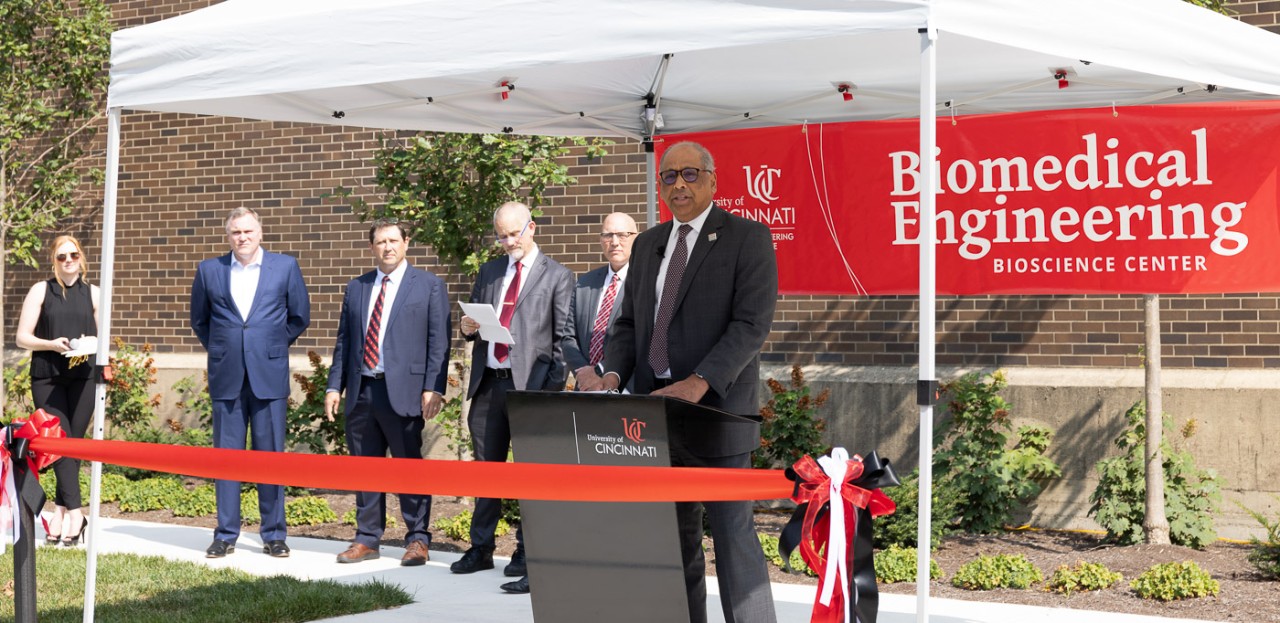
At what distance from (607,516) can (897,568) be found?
3206mm

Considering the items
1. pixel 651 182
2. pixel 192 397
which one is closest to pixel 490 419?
→ pixel 651 182

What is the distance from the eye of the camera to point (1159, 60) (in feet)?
16.2

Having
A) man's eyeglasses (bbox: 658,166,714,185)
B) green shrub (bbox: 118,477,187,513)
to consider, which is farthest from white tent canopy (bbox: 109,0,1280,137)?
green shrub (bbox: 118,477,187,513)

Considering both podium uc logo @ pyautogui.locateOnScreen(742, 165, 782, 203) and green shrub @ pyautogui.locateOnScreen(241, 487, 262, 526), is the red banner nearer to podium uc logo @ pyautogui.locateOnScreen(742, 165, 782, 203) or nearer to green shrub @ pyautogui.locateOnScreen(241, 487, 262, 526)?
podium uc logo @ pyautogui.locateOnScreen(742, 165, 782, 203)

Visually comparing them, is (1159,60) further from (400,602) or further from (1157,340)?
(400,602)

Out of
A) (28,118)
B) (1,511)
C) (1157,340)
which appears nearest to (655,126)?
(1157,340)

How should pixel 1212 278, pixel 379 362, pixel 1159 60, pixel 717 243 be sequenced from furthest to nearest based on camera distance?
1. pixel 379 362
2. pixel 1212 278
3. pixel 717 243
4. pixel 1159 60

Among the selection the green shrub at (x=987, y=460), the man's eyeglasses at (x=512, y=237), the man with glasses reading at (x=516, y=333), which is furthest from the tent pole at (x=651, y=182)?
the green shrub at (x=987, y=460)

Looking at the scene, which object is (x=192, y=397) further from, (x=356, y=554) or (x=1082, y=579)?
(x=1082, y=579)

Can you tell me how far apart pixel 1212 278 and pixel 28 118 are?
958 centimetres

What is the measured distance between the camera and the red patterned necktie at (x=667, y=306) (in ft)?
17.4

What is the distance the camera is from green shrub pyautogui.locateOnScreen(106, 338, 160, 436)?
1237 cm

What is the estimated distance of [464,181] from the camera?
31.9 feet

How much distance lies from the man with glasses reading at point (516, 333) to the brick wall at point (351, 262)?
316cm
